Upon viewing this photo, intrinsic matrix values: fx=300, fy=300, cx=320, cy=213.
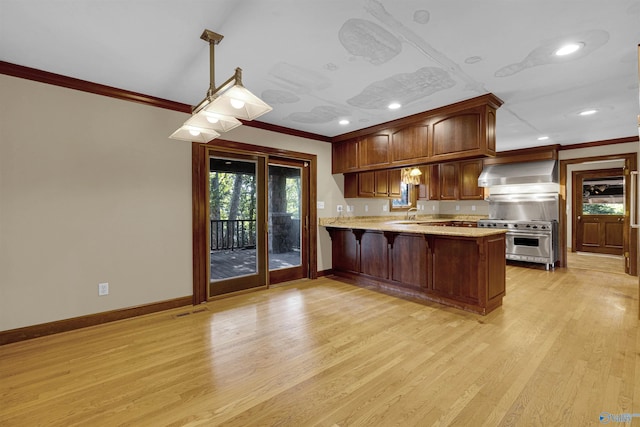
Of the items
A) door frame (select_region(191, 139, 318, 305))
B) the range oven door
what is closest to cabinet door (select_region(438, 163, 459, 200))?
the range oven door

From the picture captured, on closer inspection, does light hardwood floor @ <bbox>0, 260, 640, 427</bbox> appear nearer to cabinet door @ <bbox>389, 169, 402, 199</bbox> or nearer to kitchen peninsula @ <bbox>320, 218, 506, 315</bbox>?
kitchen peninsula @ <bbox>320, 218, 506, 315</bbox>

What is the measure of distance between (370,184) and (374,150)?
40.2 inches

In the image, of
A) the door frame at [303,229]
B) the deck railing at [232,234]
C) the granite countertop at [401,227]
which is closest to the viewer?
the granite countertop at [401,227]

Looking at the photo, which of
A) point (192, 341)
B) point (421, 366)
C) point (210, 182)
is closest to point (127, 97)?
point (210, 182)

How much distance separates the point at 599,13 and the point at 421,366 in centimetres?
263

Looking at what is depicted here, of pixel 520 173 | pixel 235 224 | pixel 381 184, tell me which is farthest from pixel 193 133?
pixel 520 173

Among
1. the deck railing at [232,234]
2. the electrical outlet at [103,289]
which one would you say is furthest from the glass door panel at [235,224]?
the electrical outlet at [103,289]

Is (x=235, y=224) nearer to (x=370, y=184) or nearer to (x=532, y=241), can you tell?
(x=370, y=184)

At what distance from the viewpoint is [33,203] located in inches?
107

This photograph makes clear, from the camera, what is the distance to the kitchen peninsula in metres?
3.32

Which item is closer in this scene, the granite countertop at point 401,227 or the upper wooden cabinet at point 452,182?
the granite countertop at point 401,227

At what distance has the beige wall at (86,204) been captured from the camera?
266 cm

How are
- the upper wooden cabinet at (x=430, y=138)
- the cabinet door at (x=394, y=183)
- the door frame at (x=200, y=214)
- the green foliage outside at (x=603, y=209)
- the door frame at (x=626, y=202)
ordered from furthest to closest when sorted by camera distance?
1. the green foliage outside at (x=603, y=209)
2. the cabinet door at (x=394, y=183)
3. the door frame at (x=626, y=202)
4. the door frame at (x=200, y=214)
5. the upper wooden cabinet at (x=430, y=138)

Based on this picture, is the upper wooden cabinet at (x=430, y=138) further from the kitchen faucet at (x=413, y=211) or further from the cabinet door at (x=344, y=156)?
the kitchen faucet at (x=413, y=211)
